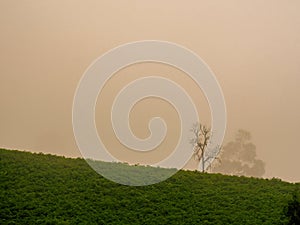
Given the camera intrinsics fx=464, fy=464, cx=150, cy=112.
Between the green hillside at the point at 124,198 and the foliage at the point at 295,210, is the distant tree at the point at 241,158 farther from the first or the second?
the foliage at the point at 295,210

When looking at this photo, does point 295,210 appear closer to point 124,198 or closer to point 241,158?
point 124,198

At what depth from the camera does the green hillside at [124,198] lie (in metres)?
19.9

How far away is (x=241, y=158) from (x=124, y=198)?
99.3 feet

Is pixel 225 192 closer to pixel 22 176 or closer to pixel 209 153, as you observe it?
pixel 22 176

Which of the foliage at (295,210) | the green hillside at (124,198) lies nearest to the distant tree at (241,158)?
the green hillside at (124,198)

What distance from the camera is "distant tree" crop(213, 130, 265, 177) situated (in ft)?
162

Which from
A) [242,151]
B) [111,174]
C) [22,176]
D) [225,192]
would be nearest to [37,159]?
[22,176]

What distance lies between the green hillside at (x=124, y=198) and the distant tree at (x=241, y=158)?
23.8m

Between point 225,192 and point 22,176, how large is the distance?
10.2m

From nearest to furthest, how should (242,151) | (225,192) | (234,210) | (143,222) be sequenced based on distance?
(143,222) < (234,210) < (225,192) < (242,151)

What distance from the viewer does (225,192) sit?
23.0 meters

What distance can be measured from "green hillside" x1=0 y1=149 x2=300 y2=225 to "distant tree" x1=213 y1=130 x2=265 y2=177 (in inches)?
937

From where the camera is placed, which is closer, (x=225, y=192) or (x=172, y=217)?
(x=172, y=217)

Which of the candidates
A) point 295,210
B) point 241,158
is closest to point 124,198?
point 295,210
